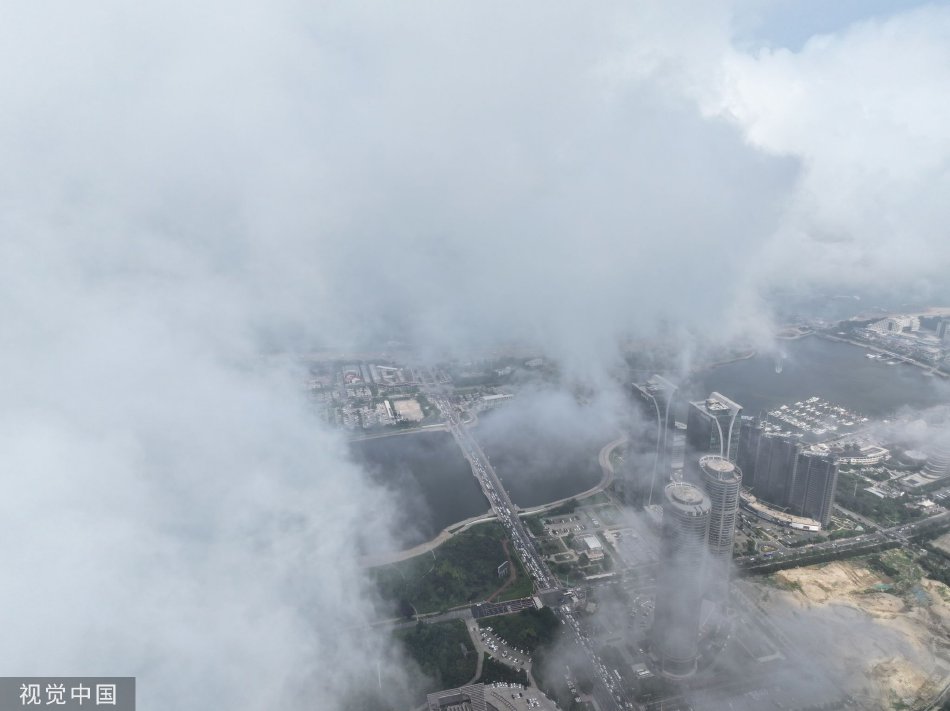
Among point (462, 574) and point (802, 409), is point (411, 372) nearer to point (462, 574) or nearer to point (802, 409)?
point (462, 574)

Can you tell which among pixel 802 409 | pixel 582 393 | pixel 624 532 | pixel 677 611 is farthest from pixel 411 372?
pixel 677 611

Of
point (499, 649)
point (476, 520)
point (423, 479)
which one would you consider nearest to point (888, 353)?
point (476, 520)

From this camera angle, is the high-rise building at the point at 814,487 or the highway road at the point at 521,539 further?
the high-rise building at the point at 814,487

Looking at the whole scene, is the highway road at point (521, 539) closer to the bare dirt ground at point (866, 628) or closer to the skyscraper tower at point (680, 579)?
the skyscraper tower at point (680, 579)

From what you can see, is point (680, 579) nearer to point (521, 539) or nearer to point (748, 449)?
point (521, 539)

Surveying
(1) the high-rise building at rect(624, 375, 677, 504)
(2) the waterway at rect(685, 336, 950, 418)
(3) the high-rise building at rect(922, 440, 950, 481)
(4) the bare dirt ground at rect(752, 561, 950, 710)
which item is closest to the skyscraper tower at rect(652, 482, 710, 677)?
(4) the bare dirt ground at rect(752, 561, 950, 710)

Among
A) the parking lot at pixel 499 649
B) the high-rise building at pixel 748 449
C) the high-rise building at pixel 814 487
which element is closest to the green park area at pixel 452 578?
the parking lot at pixel 499 649
